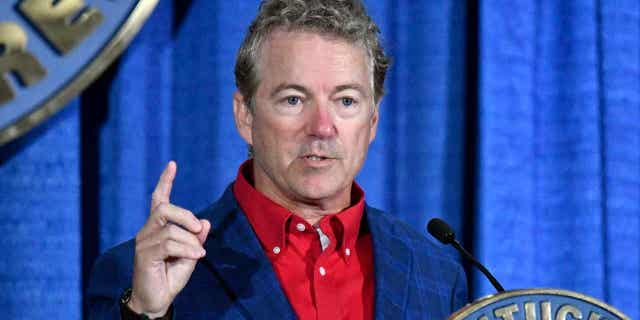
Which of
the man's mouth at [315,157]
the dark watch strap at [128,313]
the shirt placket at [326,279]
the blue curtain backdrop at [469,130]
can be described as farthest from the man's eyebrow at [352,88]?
the blue curtain backdrop at [469,130]

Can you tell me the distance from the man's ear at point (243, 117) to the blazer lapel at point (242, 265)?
11 centimetres

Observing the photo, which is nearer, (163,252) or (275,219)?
(163,252)

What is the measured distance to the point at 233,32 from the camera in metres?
2.10

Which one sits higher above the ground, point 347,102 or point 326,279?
point 347,102

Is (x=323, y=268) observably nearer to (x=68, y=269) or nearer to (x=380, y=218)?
(x=380, y=218)

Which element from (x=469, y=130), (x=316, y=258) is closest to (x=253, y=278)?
(x=316, y=258)

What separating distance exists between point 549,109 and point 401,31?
404mm

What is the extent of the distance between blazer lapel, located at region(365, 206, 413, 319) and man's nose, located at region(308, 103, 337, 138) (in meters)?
0.20

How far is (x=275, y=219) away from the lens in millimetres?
1425

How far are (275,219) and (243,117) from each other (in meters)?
0.19

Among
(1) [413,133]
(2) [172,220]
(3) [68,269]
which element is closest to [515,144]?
(1) [413,133]

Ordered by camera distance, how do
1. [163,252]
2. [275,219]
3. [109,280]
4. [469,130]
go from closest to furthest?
[163,252]
[109,280]
[275,219]
[469,130]

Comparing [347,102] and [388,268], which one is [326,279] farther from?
[347,102]

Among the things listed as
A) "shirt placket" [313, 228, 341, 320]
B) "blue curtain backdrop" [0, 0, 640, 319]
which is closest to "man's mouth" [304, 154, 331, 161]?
"shirt placket" [313, 228, 341, 320]
